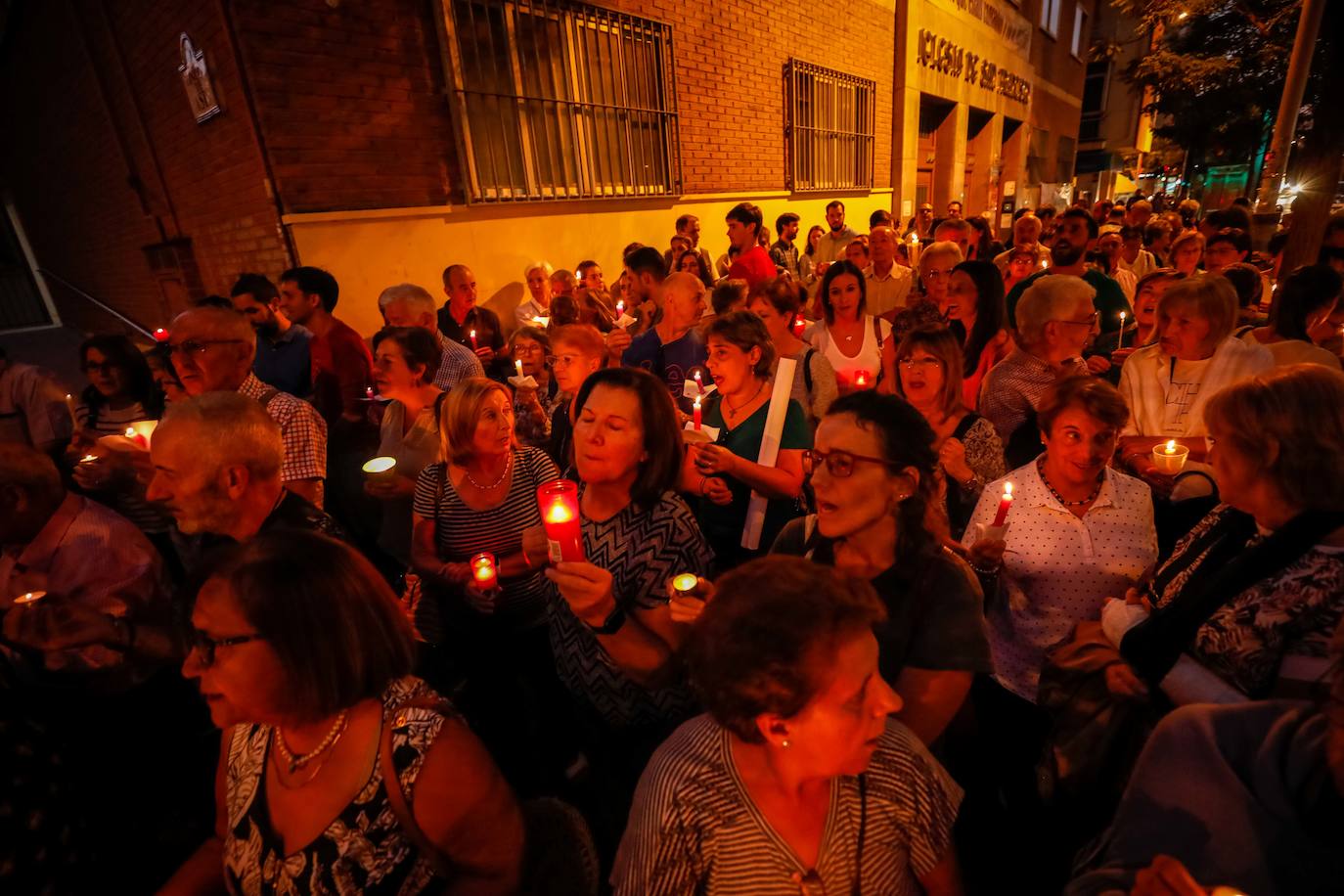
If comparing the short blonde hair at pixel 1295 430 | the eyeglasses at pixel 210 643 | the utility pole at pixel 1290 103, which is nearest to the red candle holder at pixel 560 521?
the eyeglasses at pixel 210 643

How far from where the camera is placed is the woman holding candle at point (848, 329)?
4.34m

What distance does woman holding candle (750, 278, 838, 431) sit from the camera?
359 centimetres

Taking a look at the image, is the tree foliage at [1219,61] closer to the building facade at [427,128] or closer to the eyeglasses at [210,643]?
the building facade at [427,128]

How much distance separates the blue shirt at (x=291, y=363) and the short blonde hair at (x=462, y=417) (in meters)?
2.40

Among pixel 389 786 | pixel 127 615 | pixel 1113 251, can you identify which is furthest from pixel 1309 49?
pixel 127 615

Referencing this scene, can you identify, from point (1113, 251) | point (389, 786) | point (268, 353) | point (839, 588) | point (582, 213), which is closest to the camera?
point (839, 588)

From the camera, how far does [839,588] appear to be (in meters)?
1.23

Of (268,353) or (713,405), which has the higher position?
(268,353)

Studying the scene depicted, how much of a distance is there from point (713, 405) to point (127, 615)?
99.4 inches

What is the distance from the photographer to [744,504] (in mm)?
2947

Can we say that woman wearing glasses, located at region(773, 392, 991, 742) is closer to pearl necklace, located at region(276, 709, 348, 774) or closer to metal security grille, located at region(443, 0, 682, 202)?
pearl necklace, located at region(276, 709, 348, 774)

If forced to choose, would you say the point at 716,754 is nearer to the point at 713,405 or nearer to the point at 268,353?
the point at 713,405

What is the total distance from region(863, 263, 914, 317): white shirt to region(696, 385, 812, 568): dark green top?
389cm

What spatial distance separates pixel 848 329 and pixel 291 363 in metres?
4.06
